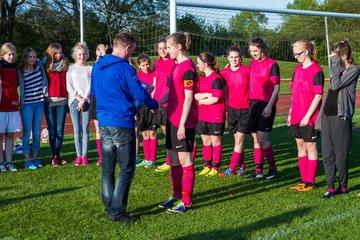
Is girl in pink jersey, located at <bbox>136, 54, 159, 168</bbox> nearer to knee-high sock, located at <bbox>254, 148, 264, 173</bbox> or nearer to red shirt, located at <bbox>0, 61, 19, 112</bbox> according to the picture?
knee-high sock, located at <bbox>254, 148, 264, 173</bbox>

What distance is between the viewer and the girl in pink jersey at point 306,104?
20.7 feet

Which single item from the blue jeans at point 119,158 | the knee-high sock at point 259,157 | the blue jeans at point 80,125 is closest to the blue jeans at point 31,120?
the blue jeans at point 80,125

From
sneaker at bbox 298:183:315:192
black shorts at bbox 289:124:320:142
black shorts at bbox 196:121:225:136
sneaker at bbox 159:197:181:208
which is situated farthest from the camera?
black shorts at bbox 196:121:225:136

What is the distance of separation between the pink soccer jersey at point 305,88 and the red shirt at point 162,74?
7.16ft

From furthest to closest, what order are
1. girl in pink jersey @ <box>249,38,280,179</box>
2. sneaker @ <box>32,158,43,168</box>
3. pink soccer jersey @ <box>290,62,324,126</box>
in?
1. sneaker @ <box>32,158,43,168</box>
2. girl in pink jersey @ <box>249,38,280,179</box>
3. pink soccer jersey @ <box>290,62,324,126</box>

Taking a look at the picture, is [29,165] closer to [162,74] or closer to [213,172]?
[162,74]

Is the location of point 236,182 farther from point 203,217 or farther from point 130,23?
point 130,23

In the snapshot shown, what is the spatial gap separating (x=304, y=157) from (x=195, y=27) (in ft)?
17.2

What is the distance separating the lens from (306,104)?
6.44m

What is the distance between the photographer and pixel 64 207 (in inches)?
228

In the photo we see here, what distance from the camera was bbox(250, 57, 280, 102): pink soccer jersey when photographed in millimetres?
7094

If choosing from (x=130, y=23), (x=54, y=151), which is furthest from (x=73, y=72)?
(x=130, y=23)

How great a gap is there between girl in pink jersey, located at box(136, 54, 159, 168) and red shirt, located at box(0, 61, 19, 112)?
197 cm

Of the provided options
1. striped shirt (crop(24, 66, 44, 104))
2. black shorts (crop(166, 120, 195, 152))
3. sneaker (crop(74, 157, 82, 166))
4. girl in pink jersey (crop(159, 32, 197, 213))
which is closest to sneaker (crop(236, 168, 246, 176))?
girl in pink jersey (crop(159, 32, 197, 213))
